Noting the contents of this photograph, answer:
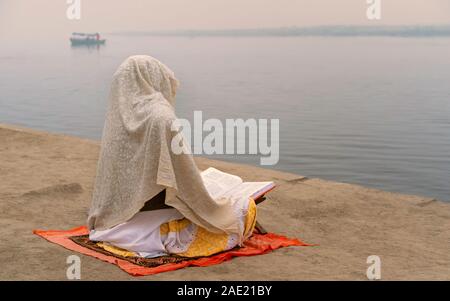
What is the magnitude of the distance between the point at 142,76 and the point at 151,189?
2.30 ft

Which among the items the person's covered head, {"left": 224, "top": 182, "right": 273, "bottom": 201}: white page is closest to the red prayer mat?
{"left": 224, "top": 182, "right": 273, "bottom": 201}: white page

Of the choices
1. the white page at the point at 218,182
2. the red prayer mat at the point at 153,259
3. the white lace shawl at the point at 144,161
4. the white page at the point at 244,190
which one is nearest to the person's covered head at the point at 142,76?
the white lace shawl at the point at 144,161

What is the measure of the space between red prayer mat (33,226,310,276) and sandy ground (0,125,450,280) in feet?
0.21

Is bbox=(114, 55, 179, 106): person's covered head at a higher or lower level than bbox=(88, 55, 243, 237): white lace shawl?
higher

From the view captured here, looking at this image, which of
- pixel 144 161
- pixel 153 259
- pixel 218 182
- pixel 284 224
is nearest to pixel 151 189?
pixel 144 161

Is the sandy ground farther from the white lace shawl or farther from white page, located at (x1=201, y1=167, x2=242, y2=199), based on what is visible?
white page, located at (x1=201, y1=167, x2=242, y2=199)

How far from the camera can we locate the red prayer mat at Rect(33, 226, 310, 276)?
449 centimetres

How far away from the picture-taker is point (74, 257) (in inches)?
182

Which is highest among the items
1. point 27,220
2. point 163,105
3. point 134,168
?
point 163,105

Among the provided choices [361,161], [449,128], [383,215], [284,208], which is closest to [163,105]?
[284,208]

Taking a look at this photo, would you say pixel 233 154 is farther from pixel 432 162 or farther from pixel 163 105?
pixel 163 105

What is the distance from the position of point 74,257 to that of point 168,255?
55 cm

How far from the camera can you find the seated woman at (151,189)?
4688mm

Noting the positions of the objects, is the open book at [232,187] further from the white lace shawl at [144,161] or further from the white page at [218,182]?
the white lace shawl at [144,161]
